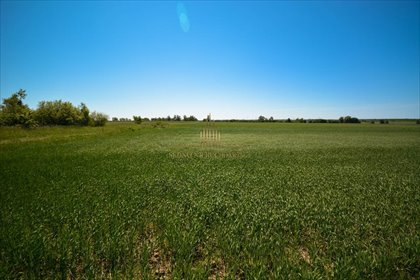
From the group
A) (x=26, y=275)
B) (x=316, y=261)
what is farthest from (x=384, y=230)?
(x=26, y=275)

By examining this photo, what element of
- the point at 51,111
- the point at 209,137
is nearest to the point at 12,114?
the point at 51,111

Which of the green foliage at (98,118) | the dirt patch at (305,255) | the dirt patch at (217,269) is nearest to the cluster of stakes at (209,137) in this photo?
the dirt patch at (305,255)

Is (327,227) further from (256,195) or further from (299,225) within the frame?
(256,195)

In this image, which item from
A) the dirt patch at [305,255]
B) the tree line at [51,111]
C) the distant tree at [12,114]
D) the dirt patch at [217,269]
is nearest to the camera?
the dirt patch at [217,269]

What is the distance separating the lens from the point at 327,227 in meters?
6.51

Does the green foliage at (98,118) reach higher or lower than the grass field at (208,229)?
higher

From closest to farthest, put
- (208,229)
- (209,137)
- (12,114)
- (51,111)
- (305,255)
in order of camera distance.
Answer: (305,255) → (208,229) → (209,137) → (12,114) → (51,111)

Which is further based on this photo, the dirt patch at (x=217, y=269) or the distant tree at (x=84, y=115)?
the distant tree at (x=84, y=115)

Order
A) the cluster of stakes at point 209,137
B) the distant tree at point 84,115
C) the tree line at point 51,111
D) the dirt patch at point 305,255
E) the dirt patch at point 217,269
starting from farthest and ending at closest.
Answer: the distant tree at point 84,115 → the tree line at point 51,111 → the cluster of stakes at point 209,137 → the dirt patch at point 305,255 → the dirt patch at point 217,269

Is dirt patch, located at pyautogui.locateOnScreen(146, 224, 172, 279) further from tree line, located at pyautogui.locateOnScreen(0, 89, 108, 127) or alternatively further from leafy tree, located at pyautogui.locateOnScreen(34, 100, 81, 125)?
leafy tree, located at pyautogui.locateOnScreen(34, 100, 81, 125)

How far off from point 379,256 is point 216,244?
390 centimetres

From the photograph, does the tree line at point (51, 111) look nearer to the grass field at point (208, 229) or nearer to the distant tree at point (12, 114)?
the distant tree at point (12, 114)

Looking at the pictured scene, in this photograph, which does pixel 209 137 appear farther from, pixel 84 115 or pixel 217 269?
pixel 84 115

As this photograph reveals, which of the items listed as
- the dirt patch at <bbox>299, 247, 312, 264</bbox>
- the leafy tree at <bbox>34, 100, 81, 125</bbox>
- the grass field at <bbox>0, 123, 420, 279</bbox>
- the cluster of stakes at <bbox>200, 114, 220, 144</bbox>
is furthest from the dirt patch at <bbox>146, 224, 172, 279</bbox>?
the leafy tree at <bbox>34, 100, 81, 125</bbox>
